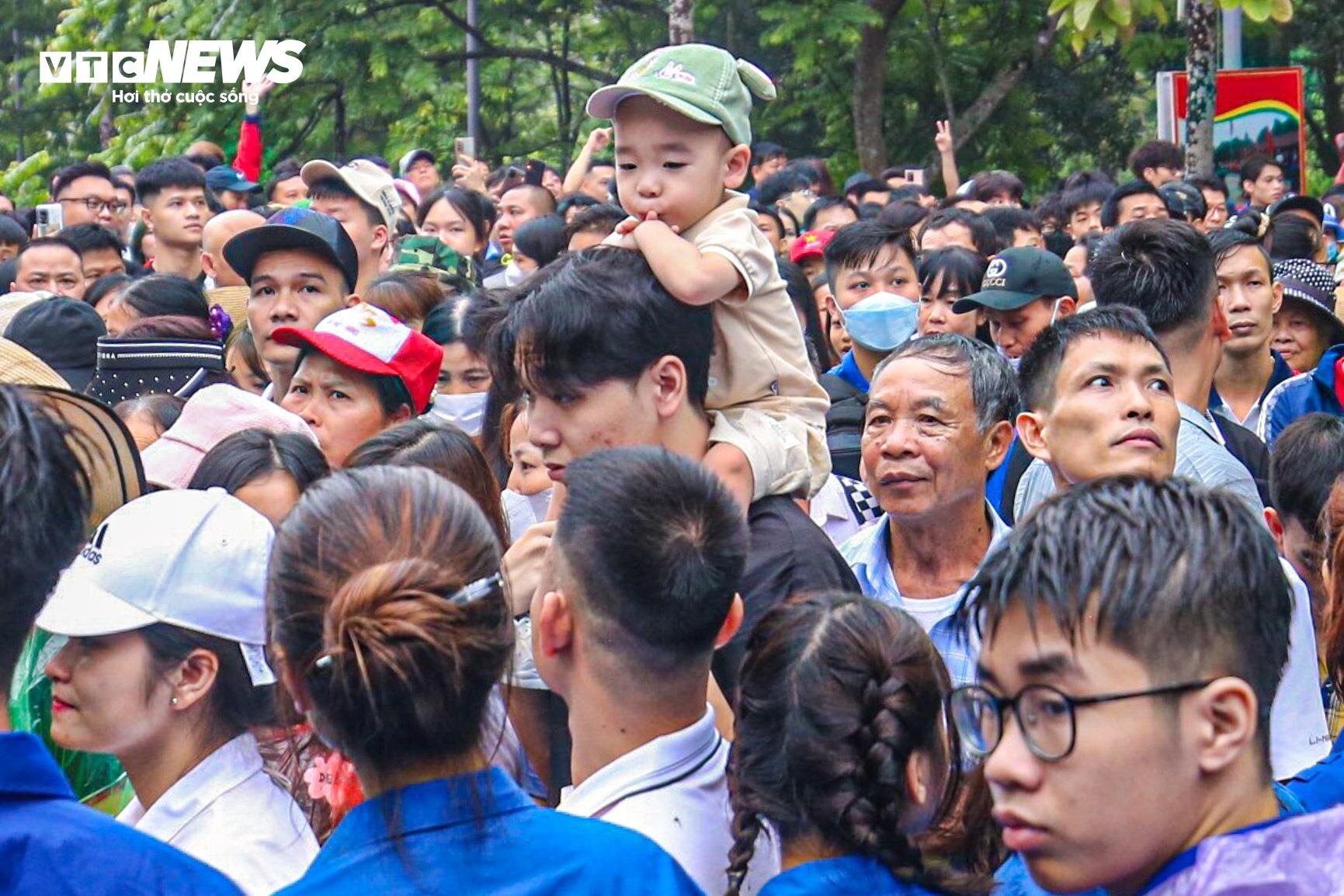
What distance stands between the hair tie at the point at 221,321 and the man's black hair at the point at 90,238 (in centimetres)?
220

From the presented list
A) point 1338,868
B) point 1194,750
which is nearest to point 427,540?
point 1194,750

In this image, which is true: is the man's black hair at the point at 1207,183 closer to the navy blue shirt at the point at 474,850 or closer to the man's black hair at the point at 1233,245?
the man's black hair at the point at 1233,245

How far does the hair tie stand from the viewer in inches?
275

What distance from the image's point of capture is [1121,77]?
23.6 meters

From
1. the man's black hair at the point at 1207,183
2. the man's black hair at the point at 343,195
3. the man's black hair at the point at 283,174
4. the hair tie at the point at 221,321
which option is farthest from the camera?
the man's black hair at the point at 1207,183

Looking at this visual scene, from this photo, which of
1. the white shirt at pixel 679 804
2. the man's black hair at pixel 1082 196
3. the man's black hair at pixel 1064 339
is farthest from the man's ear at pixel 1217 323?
the man's black hair at pixel 1082 196

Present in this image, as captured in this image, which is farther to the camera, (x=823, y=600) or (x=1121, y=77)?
(x=1121, y=77)

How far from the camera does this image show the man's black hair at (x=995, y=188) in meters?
12.6

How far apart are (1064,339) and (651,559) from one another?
208cm

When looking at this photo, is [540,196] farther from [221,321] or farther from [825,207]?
[221,321]

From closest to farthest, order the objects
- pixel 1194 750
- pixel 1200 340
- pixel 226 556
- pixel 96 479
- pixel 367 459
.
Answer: pixel 1194 750 < pixel 226 556 < pixel 96 479 < pixel 367 459 < pixel 1200 340

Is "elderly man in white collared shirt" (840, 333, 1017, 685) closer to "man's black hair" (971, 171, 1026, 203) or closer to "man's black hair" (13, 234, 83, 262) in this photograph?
"man's black hair" (13, 234, 83, 262)

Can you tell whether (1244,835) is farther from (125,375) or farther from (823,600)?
(125,375)

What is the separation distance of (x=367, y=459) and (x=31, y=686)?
3.90 ft
